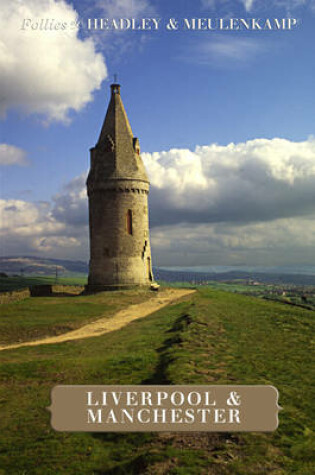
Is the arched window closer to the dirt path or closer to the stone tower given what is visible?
the stone tower

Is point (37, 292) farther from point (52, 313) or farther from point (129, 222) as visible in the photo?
point (52, 313)

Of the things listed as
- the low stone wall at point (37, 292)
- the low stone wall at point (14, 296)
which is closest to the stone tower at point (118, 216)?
the low stone wall at point (37, 292)

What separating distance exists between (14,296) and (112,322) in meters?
13.7

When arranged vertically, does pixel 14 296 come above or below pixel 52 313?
above

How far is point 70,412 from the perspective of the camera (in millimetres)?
8422

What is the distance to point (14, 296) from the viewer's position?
38.0 m

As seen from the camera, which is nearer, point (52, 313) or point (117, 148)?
point (52, 313)

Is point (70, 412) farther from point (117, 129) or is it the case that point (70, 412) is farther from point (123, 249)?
point (117, 129)

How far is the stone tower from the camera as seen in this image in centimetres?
4575

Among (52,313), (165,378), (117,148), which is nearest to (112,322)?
(52,313)

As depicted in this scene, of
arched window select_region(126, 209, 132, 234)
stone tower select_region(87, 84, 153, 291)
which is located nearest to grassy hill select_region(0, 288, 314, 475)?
stone tower select_region(87, 84, 153, 291)

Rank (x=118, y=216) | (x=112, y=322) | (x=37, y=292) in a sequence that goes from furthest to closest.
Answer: (x=118, y=216) → (x=37, y=292) → (x=112, y=322)

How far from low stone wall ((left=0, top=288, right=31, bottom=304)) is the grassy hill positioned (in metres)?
7.50

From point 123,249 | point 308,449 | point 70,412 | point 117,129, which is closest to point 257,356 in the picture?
point 308,449
